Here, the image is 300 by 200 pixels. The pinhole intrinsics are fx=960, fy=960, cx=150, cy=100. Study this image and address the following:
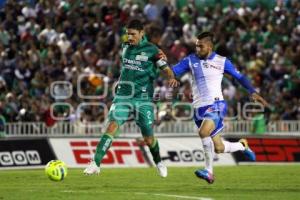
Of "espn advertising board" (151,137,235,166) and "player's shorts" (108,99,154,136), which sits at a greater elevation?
"player's shorts" (108,99,154,136)

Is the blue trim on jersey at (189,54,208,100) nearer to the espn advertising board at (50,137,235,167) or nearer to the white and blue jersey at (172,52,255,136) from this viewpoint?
the white and blue jersey at (172,52,255,136)

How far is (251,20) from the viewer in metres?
34.1

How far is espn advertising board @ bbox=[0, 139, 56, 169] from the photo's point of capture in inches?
918

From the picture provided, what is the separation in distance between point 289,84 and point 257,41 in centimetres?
310

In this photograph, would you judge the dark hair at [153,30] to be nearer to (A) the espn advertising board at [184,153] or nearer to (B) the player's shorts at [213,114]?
(A) the espn advertising board at [184,153]

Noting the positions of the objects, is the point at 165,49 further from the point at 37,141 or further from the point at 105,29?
the point at 37,141

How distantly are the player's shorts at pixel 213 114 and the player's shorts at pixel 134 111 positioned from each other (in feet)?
3.07

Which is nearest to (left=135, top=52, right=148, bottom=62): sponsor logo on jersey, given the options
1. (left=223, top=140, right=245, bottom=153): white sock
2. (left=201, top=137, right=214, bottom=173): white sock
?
(left=201, top=137, right=214, bottom=173): white sock

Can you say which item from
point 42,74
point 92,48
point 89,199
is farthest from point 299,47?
point 89,199

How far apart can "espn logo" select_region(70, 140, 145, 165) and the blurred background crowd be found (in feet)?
6.49

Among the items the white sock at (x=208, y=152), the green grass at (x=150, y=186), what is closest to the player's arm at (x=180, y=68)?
the white sock at (x=208, y=152)

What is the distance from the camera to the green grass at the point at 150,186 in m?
14.4

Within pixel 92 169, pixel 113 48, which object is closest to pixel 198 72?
pixel 92 169

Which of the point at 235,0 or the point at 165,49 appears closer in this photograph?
the point at 165,49
